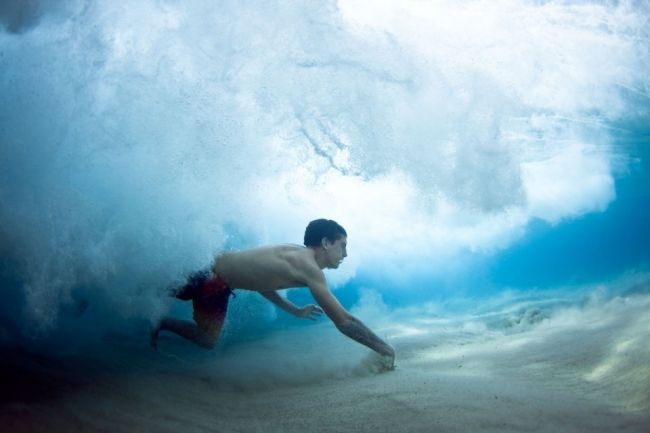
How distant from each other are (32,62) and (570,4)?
45.7 ft

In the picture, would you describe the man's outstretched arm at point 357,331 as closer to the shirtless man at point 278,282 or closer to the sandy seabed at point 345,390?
the shirtless man at point 278,282

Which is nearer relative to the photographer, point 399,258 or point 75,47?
point 75,47

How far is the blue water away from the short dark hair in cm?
192

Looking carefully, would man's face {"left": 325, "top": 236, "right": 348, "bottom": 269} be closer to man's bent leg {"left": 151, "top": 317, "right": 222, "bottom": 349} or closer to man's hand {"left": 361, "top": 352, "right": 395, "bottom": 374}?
man's hand {"left": 361, "top": 352, "right": 395, "bottom": 374}

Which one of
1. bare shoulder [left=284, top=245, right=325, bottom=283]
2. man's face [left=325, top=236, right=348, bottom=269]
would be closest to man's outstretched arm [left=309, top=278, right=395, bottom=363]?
A: bare shoulder [left=284, top=245, right=325, bottom=283]

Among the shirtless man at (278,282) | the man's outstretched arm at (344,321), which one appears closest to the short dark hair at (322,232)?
the shirtless man at (278,282)

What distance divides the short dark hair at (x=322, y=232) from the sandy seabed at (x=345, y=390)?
157 centimetres

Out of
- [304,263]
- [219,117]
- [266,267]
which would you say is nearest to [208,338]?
[266,267]

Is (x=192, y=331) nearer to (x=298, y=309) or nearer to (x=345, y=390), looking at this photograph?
(x=298, y=309)

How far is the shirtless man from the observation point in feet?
13.5

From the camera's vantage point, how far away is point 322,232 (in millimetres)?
4680

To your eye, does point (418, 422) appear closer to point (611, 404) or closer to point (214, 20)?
point (611, 404)

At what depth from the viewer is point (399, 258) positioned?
6097 cm

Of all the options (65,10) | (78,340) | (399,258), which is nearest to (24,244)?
(78,340)
